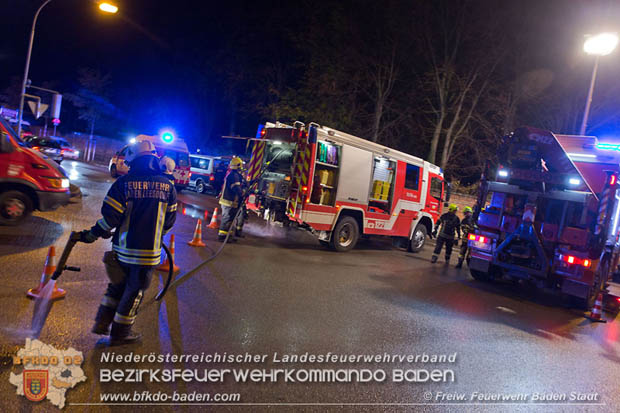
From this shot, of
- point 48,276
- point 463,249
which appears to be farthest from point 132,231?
point 463,249

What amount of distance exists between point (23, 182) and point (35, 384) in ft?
18.6

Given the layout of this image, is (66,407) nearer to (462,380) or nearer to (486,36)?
(462,380)

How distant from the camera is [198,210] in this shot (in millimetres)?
14125

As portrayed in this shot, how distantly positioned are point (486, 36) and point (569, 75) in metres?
4.85

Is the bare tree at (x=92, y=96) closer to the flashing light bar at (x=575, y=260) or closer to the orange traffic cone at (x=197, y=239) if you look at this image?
the orange traffic cone at (x=197, y=239)

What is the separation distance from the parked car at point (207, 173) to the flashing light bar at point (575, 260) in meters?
16.0

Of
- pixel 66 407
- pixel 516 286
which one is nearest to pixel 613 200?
pixel 516 286

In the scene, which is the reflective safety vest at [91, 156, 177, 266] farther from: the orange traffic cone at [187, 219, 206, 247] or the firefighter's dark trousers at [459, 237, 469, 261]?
the firefighter's dark trousers at [459, 237, 469, 261]

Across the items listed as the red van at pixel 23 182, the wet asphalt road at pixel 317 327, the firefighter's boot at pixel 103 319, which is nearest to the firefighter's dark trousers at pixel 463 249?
the wet asphalt road at pixel 317 327

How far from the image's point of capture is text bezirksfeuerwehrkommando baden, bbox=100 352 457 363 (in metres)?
3.68

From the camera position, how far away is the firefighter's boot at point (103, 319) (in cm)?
388

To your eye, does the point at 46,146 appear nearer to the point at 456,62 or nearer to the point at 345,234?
the point at 345,234

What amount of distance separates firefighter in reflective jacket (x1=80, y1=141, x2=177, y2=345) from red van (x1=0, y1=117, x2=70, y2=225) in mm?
4877

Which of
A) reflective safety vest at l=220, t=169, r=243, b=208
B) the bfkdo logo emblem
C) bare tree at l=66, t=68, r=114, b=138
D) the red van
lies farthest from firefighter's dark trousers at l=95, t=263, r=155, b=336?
bare tree at l=66, t=68, r=114, b=138
